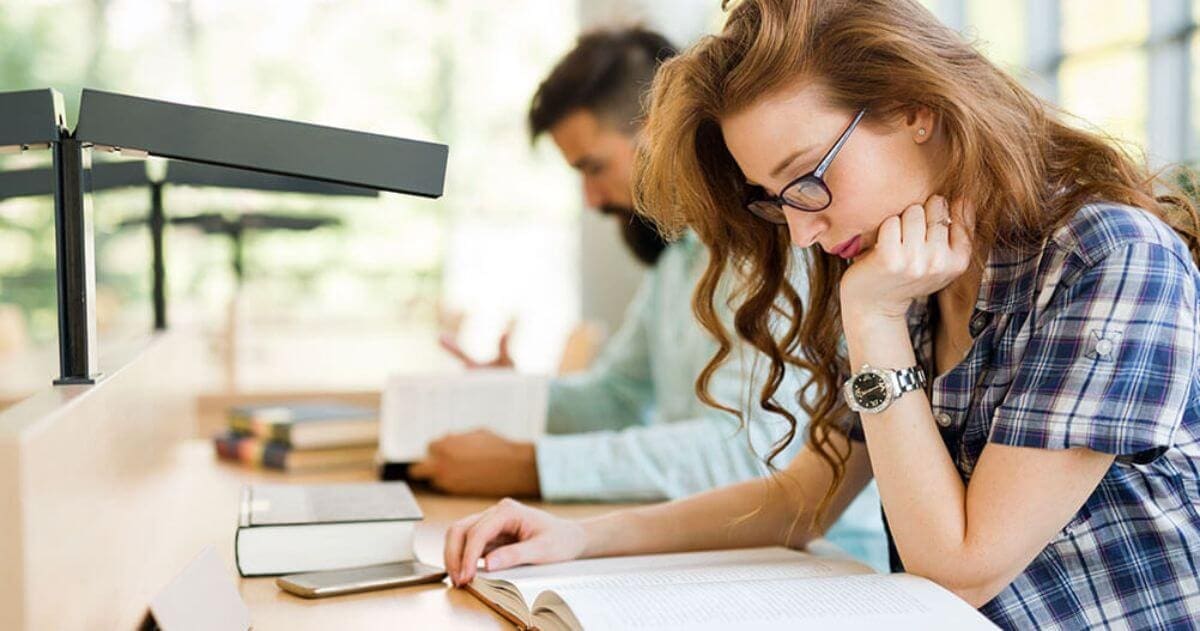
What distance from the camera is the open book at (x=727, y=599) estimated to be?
95cm

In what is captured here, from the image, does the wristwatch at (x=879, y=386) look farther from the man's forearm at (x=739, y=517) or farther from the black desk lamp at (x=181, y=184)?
the black desk lamp at (x=181, y=184)

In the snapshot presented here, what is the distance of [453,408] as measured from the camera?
80.6 inches

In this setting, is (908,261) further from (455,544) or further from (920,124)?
(455,544)

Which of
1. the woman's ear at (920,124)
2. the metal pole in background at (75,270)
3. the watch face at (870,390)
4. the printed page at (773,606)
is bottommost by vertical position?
the printed page at (773,606)

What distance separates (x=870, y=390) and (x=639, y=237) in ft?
4.58

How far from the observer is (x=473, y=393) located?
2.06 m

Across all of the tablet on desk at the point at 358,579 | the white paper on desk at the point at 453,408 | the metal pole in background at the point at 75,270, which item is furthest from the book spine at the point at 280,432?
the metal pole in background at the point at 75,270

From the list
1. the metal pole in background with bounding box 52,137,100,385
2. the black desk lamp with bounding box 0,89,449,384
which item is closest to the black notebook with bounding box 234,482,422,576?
the metal pole in background with bounding box 52,137,100,385

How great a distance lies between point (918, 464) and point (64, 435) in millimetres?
697

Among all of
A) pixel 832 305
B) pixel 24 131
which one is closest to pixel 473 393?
pixel 832 305

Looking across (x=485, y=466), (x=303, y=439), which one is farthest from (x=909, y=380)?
(x=303, y=439)

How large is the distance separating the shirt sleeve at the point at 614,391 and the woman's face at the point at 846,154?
1.32 metres

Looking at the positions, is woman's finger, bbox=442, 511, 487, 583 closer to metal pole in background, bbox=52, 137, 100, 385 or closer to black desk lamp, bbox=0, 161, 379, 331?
metal pole in background, bbox=52, 137, 100, 385

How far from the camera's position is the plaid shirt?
1.05 metres
